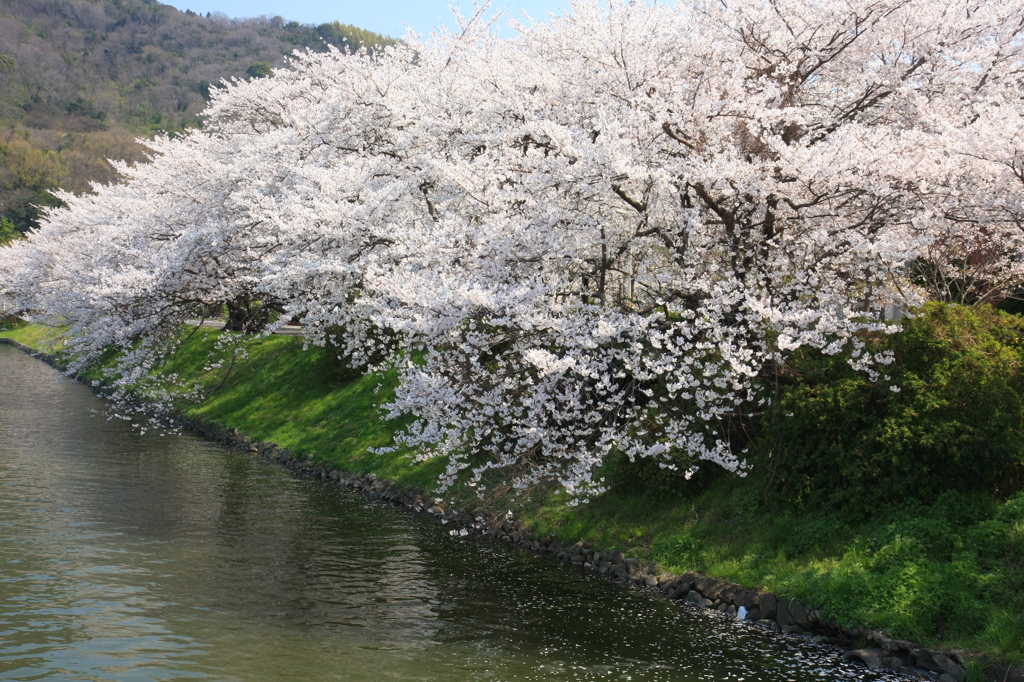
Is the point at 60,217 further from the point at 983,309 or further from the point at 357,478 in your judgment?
the point at 983,309

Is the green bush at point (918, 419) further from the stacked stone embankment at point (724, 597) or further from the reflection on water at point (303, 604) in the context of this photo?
the reflection on water at point (303, 604)

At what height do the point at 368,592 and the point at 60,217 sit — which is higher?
the point at 60,217

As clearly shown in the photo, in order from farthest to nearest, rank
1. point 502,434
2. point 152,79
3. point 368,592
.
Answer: point 152,79
point 502,434
point 368,592

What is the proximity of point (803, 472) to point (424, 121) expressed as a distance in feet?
40.9

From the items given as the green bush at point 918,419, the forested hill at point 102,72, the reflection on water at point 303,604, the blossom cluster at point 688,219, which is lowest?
the reflection on water at point 303,604

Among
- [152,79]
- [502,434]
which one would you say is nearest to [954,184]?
[502,434]

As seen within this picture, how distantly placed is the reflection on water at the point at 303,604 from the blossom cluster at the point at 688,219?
199cm

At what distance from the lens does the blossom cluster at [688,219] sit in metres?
13.4

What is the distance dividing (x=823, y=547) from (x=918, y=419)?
2317 mm

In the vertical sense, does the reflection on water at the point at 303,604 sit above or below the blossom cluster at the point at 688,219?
below

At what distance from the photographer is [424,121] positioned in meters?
20.7

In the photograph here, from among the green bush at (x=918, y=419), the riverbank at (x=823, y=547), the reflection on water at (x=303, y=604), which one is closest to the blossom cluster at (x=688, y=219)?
the green bush at (x=918, y=419)

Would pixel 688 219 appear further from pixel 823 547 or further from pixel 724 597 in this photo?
pixel 724 597

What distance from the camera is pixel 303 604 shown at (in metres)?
12.3
